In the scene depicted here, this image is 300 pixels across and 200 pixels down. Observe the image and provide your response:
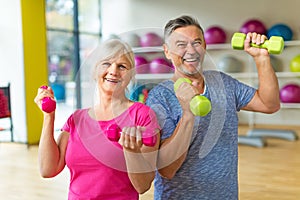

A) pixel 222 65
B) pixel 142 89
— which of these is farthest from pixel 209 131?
pixel 222 65

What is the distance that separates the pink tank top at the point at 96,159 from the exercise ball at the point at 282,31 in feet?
17.2

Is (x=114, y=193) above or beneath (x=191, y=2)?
beneath

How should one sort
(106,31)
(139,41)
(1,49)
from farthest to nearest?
1. (106,31)
2. (1,49)
3. (139,41)

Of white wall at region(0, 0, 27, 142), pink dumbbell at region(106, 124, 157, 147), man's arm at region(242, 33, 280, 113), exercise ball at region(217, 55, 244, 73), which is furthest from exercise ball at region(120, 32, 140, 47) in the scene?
exercise ball at region(217, 55, 244, 73)

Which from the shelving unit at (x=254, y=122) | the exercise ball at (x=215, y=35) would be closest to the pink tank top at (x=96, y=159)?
the shelving unit at (x=254, y=122)

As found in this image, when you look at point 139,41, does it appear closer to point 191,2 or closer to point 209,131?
point 209,131

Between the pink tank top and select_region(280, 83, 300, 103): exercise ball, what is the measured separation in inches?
197

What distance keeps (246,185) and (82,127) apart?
2233 millimetres

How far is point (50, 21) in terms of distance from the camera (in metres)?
6.13

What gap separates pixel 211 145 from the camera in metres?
1.15

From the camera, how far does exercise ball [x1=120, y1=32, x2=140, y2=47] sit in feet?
3.29

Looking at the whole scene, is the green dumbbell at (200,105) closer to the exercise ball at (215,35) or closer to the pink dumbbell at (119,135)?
the pink dumbbell at (119,135)

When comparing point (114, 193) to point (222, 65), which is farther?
point (222, 65)

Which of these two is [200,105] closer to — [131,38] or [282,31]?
[131,38]
